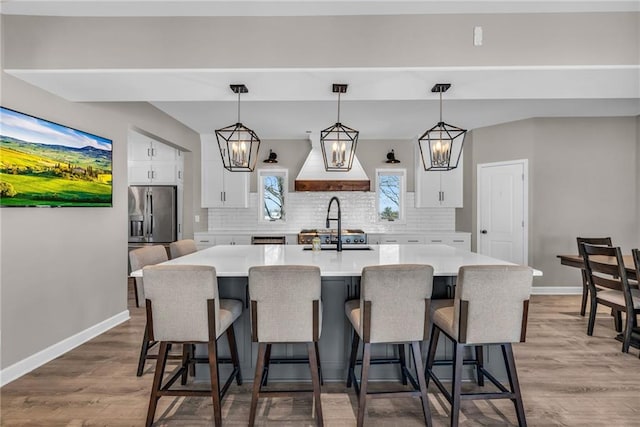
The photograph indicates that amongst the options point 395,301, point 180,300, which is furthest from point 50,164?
point 395,301

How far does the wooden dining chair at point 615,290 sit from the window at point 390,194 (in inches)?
122

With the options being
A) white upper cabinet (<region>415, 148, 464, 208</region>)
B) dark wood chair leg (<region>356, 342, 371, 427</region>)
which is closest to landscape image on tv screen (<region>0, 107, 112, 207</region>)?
dark wood chair leg (<region>356, 342, 371, 427</region>)

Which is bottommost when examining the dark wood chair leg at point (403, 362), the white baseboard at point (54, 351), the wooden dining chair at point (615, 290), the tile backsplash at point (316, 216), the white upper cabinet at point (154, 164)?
the white baseboard at point (54, 351)

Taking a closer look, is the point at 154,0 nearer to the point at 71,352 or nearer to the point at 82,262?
the point at 82,262

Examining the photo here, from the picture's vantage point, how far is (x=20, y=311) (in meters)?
2.64

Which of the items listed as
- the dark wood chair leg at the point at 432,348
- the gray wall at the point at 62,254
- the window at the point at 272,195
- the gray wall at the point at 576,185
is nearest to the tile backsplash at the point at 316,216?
the window at the point at 272,195

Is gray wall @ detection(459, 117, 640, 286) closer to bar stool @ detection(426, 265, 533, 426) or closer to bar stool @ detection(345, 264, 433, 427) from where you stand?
bar stool @ detection(426, 265, 533, 426)

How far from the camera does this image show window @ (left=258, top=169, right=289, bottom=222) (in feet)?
20.6

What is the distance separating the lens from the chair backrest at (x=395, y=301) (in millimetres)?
1921

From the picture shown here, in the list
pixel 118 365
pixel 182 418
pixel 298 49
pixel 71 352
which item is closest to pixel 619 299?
Result: pixel 298 49

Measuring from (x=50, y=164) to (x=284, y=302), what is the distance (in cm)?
237

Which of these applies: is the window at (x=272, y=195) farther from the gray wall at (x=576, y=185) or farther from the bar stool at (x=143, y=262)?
the gray wall at (x=576, y=185)

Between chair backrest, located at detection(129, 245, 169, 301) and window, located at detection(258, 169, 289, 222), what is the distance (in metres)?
3.35

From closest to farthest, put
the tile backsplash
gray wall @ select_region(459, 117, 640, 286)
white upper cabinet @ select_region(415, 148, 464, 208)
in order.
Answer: gray wall @ select_region(459, 117, 640, 286), white upper cabinet @ select_region(415, 148, 464, 208), the tile backsplash
